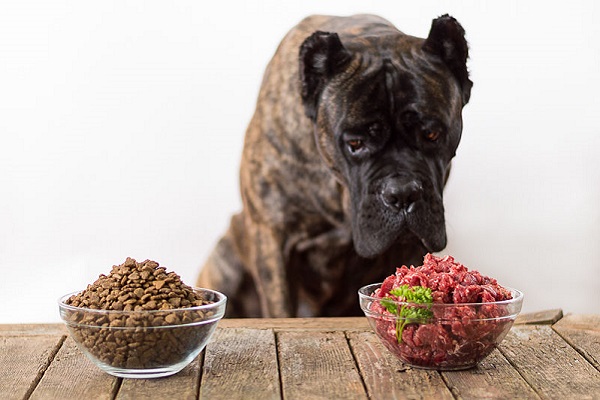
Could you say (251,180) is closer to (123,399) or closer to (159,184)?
(159,184)

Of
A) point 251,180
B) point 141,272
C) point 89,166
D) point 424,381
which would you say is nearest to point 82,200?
point 89,166

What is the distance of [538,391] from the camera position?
4.39 ft

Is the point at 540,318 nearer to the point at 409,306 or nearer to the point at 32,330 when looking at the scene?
the point at 409,306

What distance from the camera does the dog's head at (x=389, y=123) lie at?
7.15 feet

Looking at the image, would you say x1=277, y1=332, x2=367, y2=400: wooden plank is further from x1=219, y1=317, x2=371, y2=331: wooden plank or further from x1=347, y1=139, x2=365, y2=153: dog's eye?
x1=347, y1=139, x2=365, y2=153: dog's eye

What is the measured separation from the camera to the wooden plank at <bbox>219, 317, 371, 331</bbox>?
1731 millimetres

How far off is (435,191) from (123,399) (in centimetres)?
109

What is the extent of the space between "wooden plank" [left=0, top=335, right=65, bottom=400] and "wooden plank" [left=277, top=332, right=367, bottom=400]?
1.19ft

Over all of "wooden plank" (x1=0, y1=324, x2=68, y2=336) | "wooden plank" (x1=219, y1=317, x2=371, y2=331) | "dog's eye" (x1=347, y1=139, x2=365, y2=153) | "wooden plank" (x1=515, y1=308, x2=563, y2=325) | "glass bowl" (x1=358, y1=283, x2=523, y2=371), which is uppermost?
"dog's eye" (x1=347, y1=139, x2=365, y2=153)

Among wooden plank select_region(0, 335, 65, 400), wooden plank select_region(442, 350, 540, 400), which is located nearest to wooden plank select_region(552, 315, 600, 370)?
wooden plank select_region(442, 350, 540, 400)

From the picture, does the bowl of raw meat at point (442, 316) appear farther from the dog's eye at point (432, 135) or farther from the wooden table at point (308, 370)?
the dog's eye at point (432, 135)

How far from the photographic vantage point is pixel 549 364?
149 cm

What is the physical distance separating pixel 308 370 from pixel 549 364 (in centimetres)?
37

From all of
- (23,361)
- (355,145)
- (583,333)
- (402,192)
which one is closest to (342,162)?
(355,145)
